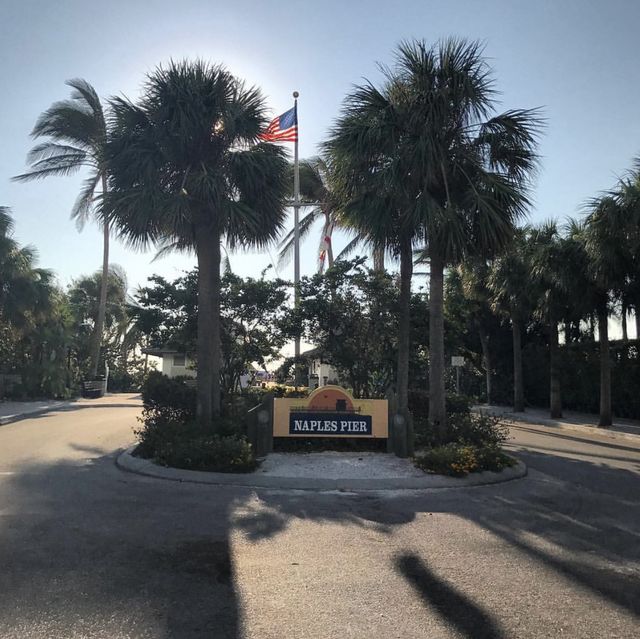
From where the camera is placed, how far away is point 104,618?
3945mm

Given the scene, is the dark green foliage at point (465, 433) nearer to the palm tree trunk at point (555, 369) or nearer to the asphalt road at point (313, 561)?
the asphalt road at point (313, 561)

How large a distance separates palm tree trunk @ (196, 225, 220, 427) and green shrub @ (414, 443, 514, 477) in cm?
475

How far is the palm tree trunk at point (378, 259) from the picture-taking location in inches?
529

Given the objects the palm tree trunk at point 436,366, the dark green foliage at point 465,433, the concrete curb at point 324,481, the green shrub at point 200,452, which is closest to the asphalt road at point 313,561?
the concrete curb at point 324,481

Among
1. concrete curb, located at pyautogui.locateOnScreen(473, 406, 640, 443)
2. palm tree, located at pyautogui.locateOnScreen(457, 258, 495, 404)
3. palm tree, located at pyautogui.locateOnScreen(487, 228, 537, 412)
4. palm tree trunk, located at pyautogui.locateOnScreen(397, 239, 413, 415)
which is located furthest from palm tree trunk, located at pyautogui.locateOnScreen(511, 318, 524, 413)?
palm tree trunk, located at pyautogui.locateOnScreen(397, 239, 413, 415)

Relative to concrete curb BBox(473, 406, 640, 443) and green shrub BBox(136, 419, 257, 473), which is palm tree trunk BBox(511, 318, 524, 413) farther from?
green shrub BBox(136, 419, 257, 473)

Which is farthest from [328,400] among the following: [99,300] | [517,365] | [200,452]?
[99,300]

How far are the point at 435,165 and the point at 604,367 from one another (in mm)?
9838

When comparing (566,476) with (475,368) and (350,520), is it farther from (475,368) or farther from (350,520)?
(475,368)

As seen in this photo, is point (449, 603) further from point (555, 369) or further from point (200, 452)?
point (555, 369)

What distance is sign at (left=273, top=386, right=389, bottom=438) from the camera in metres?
11.4

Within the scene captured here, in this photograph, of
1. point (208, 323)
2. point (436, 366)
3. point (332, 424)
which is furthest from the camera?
point (208, 323)

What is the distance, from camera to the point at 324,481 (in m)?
9.04

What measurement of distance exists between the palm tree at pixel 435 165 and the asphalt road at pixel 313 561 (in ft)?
15.3
